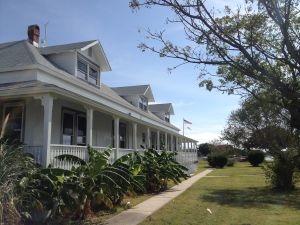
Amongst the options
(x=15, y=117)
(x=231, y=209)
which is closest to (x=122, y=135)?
(x=15, y=117)

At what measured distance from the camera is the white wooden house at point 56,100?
1318cm

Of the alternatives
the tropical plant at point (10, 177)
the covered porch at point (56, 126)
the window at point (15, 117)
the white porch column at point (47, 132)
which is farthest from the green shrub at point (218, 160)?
the tropical plant at point (10, 177)

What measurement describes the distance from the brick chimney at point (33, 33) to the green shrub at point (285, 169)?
44.5 feet

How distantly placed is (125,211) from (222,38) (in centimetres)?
677

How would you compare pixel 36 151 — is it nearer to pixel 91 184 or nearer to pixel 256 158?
pixel 91 184

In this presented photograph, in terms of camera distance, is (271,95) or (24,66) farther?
(24,66)

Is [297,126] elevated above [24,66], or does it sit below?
below

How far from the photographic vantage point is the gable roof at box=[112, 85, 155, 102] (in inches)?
1323

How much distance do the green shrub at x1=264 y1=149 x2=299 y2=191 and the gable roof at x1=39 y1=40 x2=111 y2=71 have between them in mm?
10726

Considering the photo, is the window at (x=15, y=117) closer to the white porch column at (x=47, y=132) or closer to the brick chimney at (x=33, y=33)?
the white porch column at (x=47, y=132)

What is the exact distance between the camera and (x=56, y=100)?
54.5 ft

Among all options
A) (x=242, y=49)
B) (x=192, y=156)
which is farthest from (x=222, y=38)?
(x=192, y=156)

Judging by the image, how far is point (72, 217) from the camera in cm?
1145

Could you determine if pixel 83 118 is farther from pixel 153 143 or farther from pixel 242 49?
pixel 153 143
